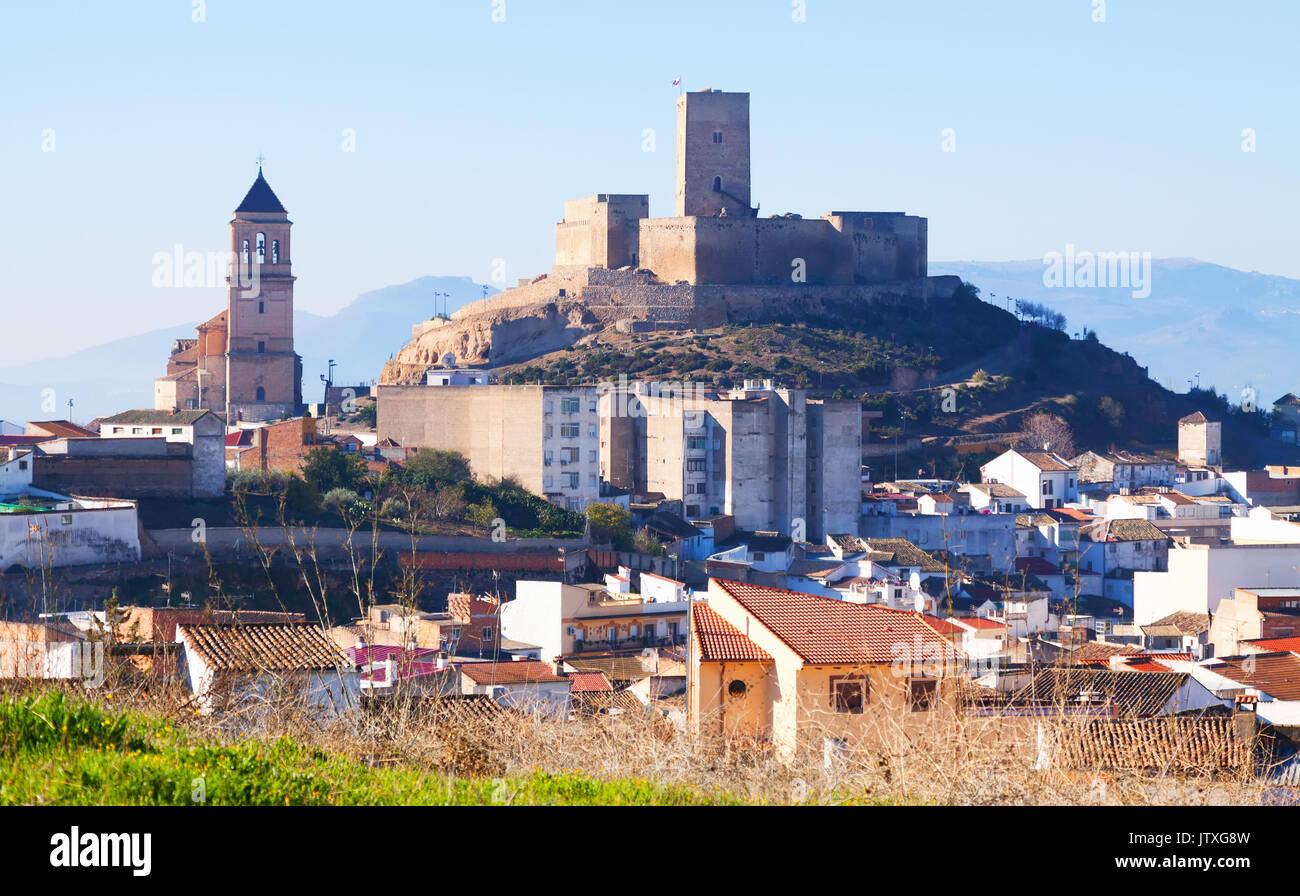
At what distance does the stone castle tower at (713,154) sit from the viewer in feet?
206

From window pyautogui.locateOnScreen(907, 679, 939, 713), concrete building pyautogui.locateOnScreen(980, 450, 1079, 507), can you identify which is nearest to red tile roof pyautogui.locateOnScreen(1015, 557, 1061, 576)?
concrete building pyautogui.locateOnScreen(980, 450, 1079, 507)

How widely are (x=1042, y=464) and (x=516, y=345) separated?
20.9m

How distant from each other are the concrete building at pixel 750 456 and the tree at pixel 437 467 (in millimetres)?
4385

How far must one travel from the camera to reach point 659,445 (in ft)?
146

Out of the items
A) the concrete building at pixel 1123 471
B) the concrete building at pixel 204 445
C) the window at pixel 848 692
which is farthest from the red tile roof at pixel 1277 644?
the concrete building at pixel 1123 471

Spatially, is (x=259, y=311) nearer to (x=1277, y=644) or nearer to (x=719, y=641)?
(x=1277, y=644)

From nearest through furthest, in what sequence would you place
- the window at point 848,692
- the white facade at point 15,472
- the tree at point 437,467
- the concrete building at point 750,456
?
the window at point 848,692 → the white facade at point 15,472 → the tree at point 437,467 → the concrete building at point 750,456

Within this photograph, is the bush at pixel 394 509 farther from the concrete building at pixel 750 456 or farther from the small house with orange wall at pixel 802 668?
the small house with orange wall at pixel 802 668

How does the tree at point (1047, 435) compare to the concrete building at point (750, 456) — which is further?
the tree at point (1047, 435)

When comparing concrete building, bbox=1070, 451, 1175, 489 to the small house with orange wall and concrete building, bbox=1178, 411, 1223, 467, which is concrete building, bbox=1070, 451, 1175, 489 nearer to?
concrete building, bbox=1178, 411, 1223, 467

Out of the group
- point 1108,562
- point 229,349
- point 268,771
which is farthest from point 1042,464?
point 268,771

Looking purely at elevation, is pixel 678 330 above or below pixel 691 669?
above
